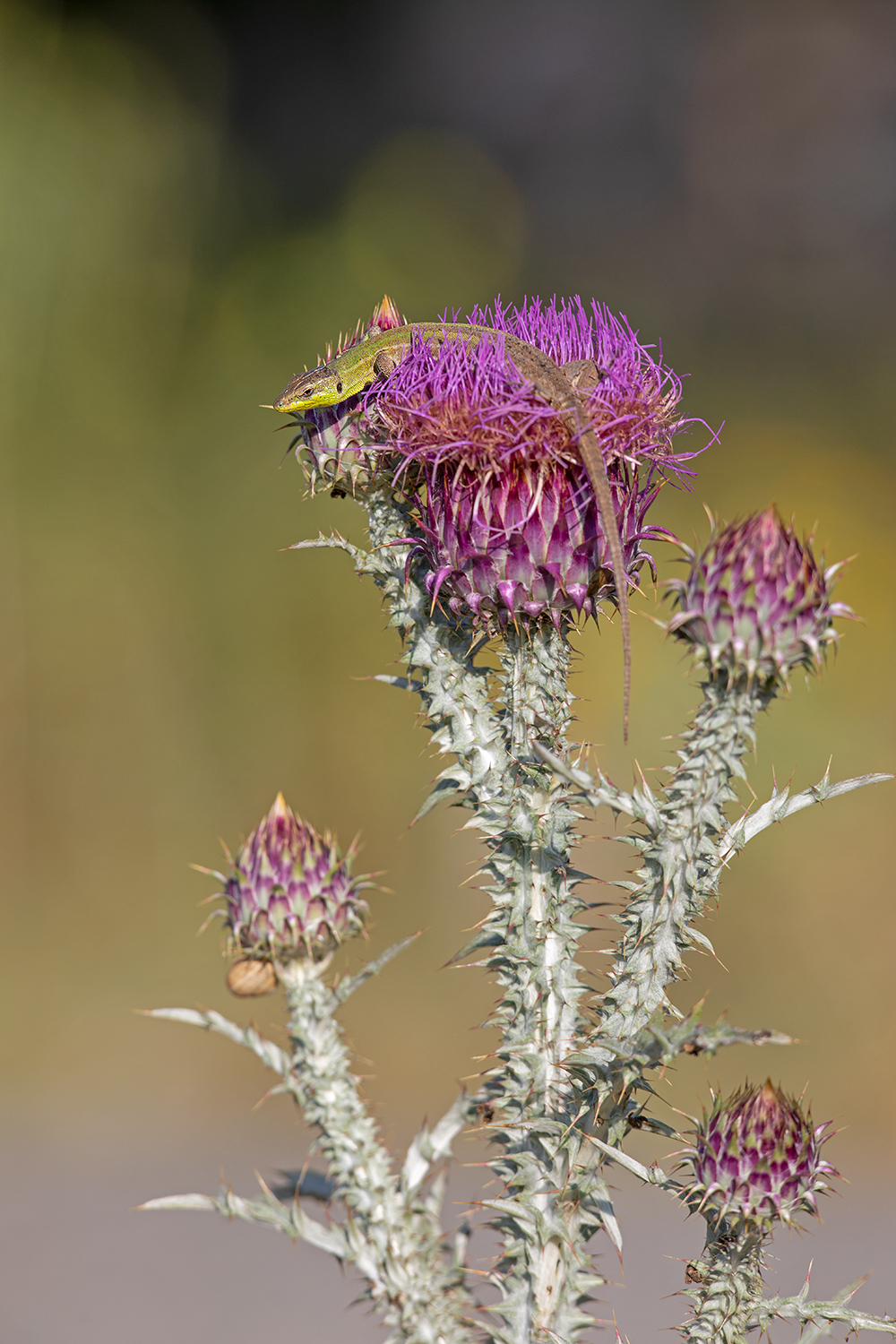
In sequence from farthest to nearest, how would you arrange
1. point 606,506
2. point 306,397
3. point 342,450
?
point 306,397
point 342,450
point 606,506

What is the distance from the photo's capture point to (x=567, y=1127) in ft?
3.37

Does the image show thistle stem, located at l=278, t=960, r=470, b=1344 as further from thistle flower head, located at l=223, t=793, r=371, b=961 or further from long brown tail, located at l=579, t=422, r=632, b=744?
long brown tail, located at l=579, t=422, r=632, b=744

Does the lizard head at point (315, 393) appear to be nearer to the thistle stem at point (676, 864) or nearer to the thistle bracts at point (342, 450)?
the thistle bracts at point (342, 450)

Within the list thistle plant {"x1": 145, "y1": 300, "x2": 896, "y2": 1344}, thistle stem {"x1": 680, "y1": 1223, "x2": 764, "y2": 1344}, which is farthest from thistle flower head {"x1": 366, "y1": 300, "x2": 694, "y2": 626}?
thistle stem {"x1": 680, "y1": 1223, "x2": 764, "y2": 1344}

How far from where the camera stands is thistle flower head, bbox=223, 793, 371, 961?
1.36 m

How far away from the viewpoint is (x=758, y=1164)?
99cm

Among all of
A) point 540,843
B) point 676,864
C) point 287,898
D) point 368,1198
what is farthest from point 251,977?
point 676,864

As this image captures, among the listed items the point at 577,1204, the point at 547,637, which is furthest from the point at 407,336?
the point at 577,1204

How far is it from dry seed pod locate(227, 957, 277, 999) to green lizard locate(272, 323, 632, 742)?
0.65 metres

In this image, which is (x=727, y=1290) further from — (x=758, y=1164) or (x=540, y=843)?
(x=540, y=843)

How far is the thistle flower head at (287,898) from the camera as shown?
1.36 m

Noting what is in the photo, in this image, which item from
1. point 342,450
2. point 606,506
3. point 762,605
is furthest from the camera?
point 342,450

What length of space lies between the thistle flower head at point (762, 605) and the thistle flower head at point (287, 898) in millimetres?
697

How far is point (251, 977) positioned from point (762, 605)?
0.90 metres
